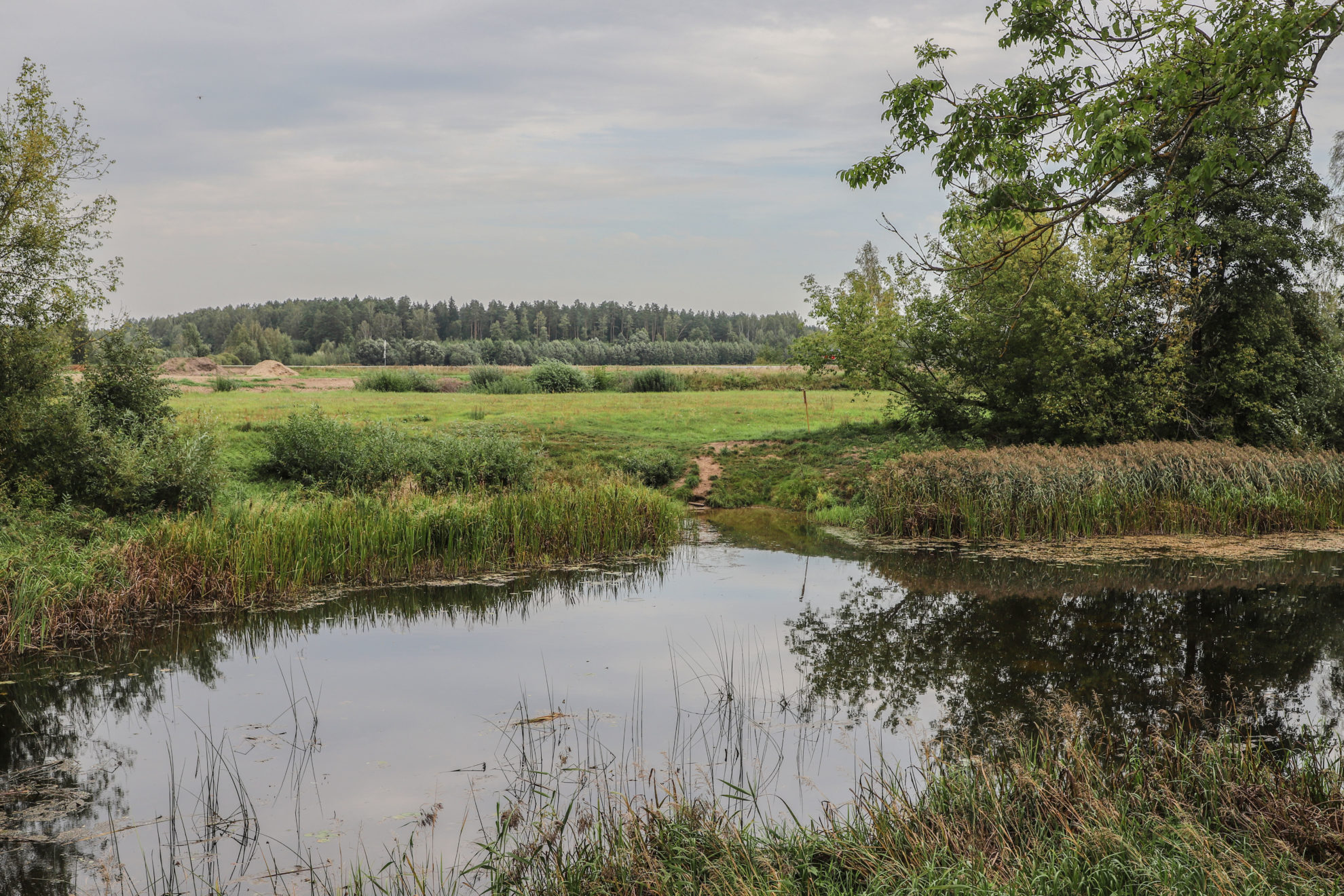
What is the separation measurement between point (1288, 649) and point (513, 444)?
1472 cm

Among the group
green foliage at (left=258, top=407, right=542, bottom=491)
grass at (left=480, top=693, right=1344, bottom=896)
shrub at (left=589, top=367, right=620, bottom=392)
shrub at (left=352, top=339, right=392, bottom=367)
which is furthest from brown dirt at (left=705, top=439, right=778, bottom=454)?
shrub at (left=352, top=339, right=392, bottom=367)

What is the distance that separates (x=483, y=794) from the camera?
6359 mm

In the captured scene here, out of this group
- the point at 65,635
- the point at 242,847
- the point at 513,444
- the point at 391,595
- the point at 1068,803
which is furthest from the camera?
the point at 513,444

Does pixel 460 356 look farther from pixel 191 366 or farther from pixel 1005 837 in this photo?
pixel 1005 837

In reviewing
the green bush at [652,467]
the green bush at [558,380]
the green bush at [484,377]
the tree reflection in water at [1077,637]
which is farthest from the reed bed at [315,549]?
the green bush at [484,377]

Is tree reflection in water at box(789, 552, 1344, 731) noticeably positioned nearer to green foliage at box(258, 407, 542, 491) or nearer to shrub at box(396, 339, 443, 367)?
green foliage at box(258, 407, 542, 491)

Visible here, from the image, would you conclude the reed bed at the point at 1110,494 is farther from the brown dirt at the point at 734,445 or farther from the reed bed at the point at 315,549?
the brown dirt at the point at 734,445

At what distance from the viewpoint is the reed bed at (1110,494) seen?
1672 centimetres

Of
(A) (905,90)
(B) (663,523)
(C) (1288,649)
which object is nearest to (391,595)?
(B) (663,523)

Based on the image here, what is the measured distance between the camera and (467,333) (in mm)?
130125

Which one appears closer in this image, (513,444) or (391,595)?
(391,595)

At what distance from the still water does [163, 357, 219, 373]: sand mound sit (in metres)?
46.2

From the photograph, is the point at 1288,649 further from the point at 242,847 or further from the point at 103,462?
the point at 103,462

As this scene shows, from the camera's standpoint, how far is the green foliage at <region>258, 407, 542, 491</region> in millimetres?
18719
